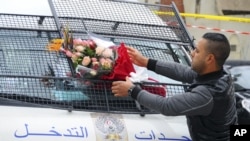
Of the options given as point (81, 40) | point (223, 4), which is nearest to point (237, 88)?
point (81, 40)

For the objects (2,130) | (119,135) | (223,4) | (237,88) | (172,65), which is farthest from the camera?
(223,4)

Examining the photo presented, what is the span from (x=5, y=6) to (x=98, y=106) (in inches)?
49.7

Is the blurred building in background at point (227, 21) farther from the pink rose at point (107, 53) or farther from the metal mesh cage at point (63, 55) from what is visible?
the pink rose at point (107, 53)

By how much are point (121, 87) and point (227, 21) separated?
32.6 feet

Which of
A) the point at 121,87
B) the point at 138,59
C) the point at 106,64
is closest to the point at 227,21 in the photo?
the point at 138,59

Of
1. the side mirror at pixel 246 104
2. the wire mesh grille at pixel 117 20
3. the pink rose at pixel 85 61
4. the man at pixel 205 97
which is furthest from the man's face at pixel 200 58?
the side mirror at pixel 246 104

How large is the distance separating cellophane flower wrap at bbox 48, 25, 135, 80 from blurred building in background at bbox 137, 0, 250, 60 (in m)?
8.91

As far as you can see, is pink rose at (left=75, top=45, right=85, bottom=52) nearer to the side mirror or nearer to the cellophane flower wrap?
the cellophane flower wrap

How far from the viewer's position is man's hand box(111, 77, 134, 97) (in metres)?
3.18

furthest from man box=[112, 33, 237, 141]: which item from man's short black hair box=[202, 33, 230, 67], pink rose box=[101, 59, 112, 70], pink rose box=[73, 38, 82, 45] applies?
pink rose box=[73, 38, 82, 45]

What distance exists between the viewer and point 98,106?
10.9 feet

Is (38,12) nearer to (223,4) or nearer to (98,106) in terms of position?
(98,106)

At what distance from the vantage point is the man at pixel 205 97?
305 centimetres

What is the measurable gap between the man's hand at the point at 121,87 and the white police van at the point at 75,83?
0.14 metres
